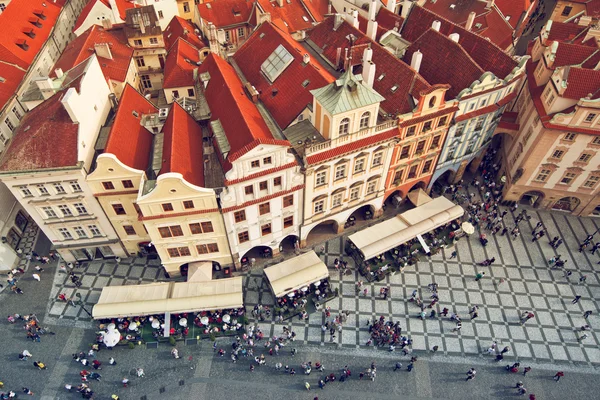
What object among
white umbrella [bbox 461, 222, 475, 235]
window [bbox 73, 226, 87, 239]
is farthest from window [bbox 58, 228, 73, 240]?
white umbrella [bbox 461, 222, 475, 235]

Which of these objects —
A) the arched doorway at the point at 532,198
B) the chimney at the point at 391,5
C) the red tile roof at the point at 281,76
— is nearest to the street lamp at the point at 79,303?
the red tile roof at the point at 281,76

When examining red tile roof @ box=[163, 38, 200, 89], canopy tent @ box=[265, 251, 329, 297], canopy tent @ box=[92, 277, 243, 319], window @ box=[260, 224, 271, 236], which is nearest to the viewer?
canopy tent @ box=[92, 277, 243, 319]

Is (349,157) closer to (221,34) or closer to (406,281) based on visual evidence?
(406,281)

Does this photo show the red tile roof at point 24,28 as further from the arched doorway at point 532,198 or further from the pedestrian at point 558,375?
the pedestrian at point 558,375

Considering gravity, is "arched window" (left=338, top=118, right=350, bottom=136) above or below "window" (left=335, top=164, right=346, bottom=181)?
above

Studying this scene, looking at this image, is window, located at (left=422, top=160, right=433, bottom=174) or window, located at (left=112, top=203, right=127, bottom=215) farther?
window, located at (left=422, top=160, right=433, bottom=174)

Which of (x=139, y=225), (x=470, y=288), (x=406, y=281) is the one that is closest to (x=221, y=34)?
(x=139, y=225)

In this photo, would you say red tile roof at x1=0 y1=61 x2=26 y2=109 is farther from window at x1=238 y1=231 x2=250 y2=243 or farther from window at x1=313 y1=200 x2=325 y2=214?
window at x1=313 y1=200 x2=325 y2=214

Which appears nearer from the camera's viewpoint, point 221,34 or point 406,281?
point 406,281
